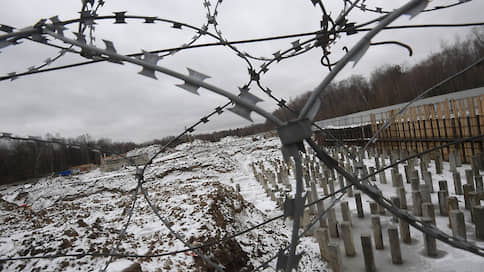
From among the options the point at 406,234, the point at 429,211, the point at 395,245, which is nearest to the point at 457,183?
the point at 429,211

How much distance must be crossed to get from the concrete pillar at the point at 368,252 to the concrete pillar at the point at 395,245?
0.31 m

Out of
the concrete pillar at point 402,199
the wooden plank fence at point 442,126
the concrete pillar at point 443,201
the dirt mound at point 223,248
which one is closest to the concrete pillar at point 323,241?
the dirt mound at point 223,248

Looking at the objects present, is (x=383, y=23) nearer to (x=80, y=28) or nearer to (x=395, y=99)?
(x=80, y=28)

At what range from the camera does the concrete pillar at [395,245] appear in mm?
2719

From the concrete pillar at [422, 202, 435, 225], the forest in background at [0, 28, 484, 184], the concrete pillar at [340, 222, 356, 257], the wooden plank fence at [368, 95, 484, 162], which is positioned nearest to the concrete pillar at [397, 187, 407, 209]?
the concrete pillar at [422, 202, 435, 225]

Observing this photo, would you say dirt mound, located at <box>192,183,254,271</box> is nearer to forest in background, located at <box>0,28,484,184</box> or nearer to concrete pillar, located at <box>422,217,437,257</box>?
concrete pillar, located at <box>422,217,437,257</box>

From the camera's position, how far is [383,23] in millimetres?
527

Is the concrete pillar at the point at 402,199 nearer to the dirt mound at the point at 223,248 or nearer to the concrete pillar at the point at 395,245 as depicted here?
the concrete pillar at the point at 395,245

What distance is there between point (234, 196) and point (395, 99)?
32363 mm

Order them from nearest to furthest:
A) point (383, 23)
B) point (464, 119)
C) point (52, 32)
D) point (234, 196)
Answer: point (383, 23) < point (52, 32) < point (234, 196) < point (464, 119)

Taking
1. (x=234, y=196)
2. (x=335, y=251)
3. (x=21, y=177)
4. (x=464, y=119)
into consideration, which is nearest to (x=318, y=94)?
(x=335, y=251)

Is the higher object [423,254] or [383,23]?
[383,23]

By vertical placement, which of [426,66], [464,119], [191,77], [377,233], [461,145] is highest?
Answer: [426,66]

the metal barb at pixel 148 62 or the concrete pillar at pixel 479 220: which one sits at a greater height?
the metal barb at pixel 148 62
